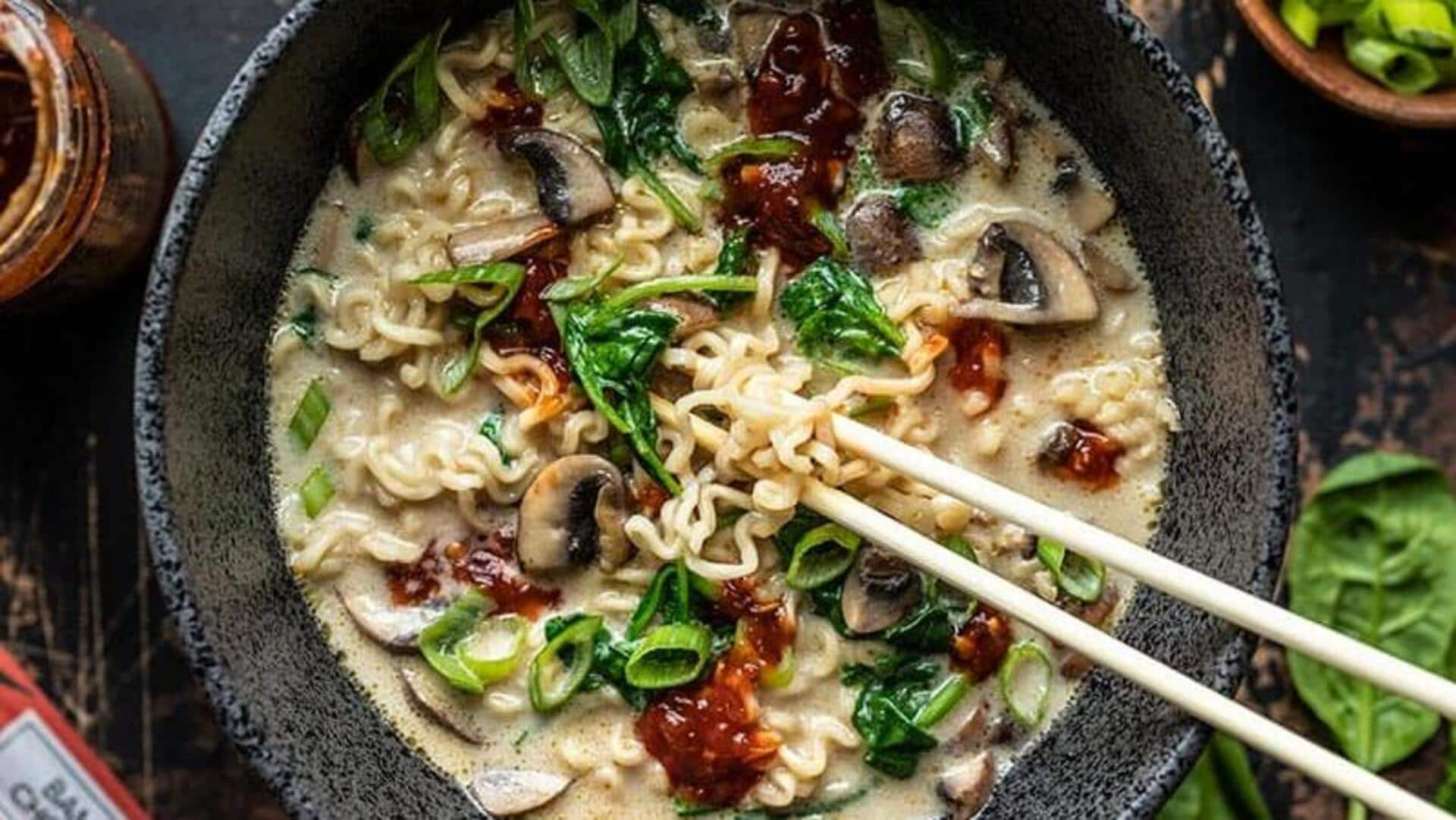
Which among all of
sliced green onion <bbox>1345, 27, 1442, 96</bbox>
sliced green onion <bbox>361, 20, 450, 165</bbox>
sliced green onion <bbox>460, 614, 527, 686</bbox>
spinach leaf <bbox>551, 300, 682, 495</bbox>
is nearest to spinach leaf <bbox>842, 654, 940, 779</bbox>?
spinach leaf <bbox>551, 300, 682, 495</bbox>

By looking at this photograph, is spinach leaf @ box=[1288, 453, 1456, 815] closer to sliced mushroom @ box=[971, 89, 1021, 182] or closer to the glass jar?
sliced mushroom @ box=[971, 89, 1021, 182]

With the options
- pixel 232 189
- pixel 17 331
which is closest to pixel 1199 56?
pixel 232 189

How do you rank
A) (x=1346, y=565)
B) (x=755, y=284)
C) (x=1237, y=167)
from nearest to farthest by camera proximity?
(x=1237, y=167)
(x=755, y=284)
(x=1346, y=565)

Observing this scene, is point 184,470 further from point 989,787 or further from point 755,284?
point 989,787

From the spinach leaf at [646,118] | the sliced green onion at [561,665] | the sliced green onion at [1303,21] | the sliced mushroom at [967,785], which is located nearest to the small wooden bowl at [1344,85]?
the sliced green onion at [1303,21]

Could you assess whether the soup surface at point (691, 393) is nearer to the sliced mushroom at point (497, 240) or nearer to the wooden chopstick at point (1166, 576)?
the sliced mushroom at point (497, 240)

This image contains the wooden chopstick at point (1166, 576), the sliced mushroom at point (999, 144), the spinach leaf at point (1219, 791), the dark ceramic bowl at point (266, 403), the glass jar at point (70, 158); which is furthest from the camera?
the spinach leaf at point (1219, 791)
